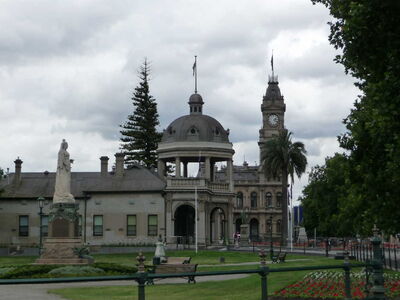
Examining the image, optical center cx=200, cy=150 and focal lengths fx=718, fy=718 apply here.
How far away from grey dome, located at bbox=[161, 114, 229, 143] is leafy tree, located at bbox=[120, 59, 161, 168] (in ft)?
91.5

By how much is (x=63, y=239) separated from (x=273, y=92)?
10347cm

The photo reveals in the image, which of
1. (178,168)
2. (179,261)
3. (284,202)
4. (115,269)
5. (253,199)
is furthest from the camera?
(253,199)

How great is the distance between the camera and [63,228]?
3784cm

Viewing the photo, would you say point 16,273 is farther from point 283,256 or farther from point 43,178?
point 43,178

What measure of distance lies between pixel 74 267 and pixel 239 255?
66.2ft

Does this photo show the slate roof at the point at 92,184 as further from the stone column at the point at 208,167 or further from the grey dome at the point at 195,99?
the grey dome at the point at 195,99

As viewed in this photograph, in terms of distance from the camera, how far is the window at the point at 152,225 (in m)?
65.1

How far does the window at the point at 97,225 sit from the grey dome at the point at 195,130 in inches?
390

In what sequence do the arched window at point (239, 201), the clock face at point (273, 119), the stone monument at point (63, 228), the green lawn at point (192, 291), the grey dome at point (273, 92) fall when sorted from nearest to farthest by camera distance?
the green lawn at point (192, 291) < the stone monument at point (63, 228) < the arched window at point (239, 201) < the clock face at point (273, 119) < the grey dome at point (273, 92)

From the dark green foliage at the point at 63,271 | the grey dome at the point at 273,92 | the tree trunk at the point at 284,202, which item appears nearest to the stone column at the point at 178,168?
the tree trunk at the point at 284,202

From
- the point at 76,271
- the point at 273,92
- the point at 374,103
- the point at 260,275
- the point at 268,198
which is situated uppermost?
the point at 273,92

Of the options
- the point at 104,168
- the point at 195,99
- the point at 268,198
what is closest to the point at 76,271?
the point at 104,168

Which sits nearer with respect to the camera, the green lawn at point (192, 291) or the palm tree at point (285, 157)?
the green lawn at point (192, 291)

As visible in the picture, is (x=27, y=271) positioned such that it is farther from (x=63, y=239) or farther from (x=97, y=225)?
(x=97, y=225)
